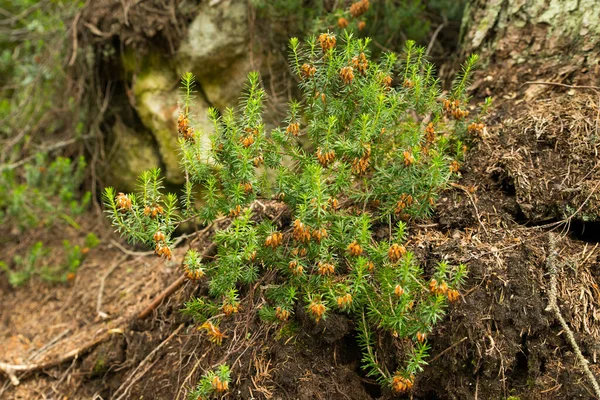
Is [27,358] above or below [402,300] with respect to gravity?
below

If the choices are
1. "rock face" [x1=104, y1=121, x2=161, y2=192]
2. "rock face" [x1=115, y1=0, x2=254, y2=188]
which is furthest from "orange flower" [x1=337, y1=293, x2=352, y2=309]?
"rock face" [x1=104, y1=121, x2=161, y2=192]

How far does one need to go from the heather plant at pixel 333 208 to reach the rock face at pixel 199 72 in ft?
6.15

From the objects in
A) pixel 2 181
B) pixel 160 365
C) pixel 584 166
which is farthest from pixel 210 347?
pixel 2 181

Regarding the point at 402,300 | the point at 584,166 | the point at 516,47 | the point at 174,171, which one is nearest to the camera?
the point at 402,300

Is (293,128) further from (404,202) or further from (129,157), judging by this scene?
(129,157)

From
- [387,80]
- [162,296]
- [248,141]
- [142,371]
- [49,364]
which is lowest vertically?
[49,364]

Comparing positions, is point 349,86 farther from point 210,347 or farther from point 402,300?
point 210,347

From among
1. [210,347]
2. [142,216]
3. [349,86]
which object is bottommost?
[210,347]

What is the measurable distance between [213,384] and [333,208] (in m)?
0.87

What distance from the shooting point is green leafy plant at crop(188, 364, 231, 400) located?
2143mm

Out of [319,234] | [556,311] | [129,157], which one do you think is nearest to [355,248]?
[319,234]

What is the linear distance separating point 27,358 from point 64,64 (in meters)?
2.58

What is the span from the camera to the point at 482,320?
2.27 metres

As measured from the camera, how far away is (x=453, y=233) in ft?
→ 8.41
